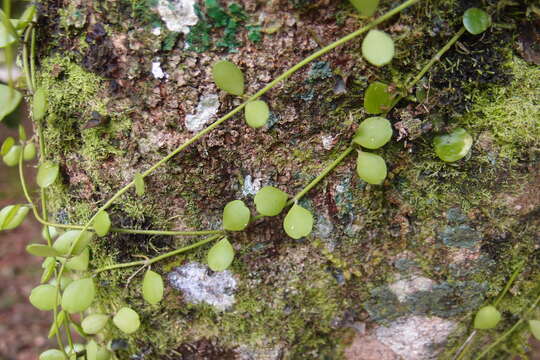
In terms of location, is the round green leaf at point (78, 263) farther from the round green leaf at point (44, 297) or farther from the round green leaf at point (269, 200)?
the round green leaf at point (269, 200)

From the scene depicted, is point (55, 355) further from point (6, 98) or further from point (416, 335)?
point (416, 335)

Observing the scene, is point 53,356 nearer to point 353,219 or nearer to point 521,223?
point 353,219

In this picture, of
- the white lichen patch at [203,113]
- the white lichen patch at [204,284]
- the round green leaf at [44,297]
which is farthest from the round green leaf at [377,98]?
the round green leaf at [44,297]

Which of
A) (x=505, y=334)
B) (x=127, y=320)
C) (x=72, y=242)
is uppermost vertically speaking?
(x=72, y=242)

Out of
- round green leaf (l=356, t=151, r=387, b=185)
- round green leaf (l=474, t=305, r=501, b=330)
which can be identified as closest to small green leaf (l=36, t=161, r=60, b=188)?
round green leaf (l=356, t=151, r=387, b=185)

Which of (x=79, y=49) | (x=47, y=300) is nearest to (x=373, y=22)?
(x=79, y=49)

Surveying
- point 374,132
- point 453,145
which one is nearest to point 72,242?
point 374,132
